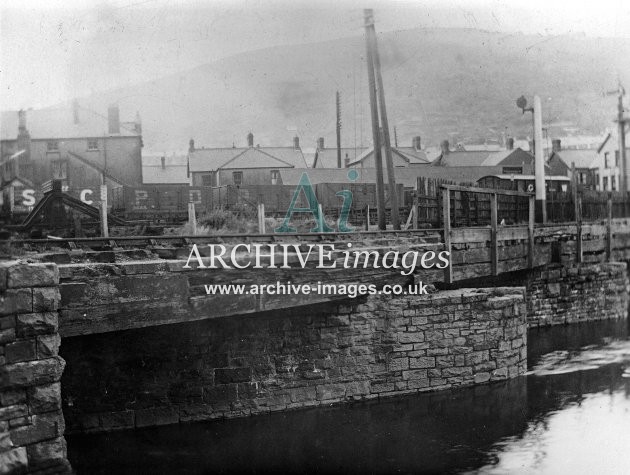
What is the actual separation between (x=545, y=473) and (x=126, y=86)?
8255mm

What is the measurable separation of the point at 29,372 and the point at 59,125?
701 centimetres

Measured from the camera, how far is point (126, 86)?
1059cm

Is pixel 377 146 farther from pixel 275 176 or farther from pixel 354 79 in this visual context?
pixel 275 176

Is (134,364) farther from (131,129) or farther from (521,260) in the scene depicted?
(521,260)

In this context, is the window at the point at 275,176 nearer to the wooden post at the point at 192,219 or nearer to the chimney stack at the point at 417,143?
the chimney stack at the point at 417,143

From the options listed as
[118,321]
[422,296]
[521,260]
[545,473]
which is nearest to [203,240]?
[118,321]

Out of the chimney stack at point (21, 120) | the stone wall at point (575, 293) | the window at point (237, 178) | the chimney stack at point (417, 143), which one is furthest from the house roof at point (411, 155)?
the chimney stack at point (21, 120)

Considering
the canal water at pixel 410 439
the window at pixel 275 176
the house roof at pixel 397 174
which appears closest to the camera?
the canal water at pixel 410 439

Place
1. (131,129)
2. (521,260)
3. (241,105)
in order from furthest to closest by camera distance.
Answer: (521,260), (131,129), (241,105)

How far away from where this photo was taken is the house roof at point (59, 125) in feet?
29.2

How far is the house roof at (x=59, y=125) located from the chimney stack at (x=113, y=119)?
105 mm

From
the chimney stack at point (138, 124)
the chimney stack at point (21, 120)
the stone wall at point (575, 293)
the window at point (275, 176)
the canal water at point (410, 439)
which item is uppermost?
the chimney stack at point (138, 124)

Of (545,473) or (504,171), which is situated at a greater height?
(504,171)

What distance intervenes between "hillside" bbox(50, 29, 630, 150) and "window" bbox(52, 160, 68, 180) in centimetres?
152
